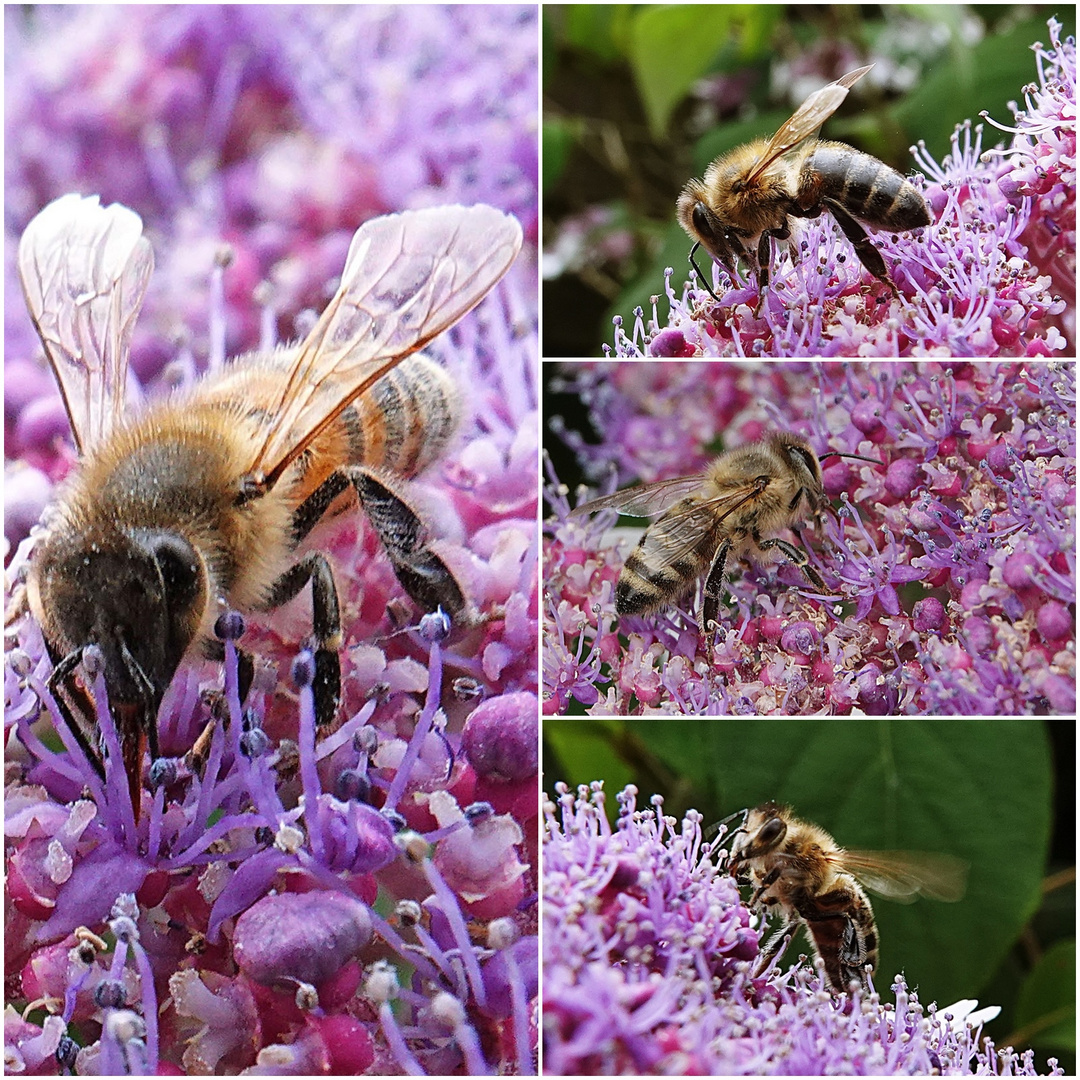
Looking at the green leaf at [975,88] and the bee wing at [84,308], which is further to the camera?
the green leaf at [975,88]

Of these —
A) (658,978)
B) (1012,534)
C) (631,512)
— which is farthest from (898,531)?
(658,978)

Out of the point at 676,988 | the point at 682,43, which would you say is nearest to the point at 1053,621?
the point at 676,988

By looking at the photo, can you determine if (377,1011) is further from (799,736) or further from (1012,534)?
(1012,534)

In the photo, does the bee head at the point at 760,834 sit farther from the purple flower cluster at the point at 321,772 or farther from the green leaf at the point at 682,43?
the green leaf at the point at 682,43

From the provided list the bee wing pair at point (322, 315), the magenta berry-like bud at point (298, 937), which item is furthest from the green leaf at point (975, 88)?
the magenta berry-like bud at point (298, 937)

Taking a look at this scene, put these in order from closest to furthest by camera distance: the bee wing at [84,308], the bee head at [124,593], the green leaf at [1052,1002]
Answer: the bee head at [124,593] → the bee wing at [84,308] → the green leaf at [1052,1002]
